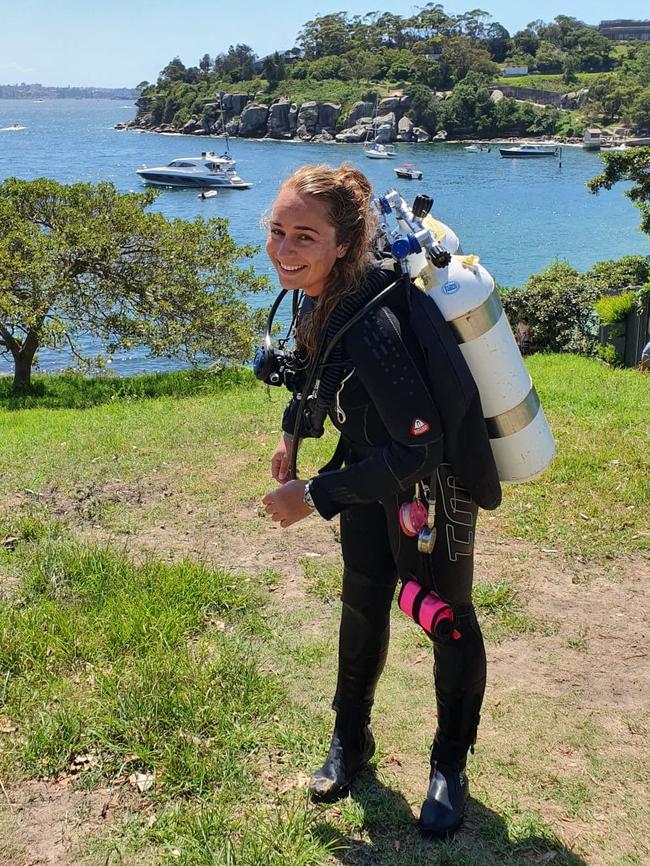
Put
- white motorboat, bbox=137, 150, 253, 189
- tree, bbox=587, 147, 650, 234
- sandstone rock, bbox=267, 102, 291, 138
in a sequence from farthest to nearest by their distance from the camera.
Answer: sandstone rock, bbox=267, 102, 291, 138
white motorboat, bbox=137, 150, 253, 189
tree, bbox=587, 147, 650, 234

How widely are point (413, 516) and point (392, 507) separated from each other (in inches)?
4.0

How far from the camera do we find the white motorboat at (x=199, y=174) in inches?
2739

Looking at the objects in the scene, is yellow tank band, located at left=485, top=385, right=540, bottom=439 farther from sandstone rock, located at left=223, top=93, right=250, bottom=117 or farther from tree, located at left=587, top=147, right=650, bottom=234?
sandstone rock, located at left=223, top=93, right=250, bottom=117

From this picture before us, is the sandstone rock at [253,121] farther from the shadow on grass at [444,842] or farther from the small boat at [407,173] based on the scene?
the shadow on grass at [444,842]

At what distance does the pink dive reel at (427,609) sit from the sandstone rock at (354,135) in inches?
4833

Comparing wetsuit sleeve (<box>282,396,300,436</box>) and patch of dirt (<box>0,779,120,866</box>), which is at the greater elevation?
wetsuit sleeve (<box>282,396,300,436</box>)

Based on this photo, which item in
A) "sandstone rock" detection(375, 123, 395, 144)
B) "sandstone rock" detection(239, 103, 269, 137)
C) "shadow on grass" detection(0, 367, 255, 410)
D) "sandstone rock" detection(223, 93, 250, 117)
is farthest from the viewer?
"sandstone rock" detection(223, 93, 250, 117)

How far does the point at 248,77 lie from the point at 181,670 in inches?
6715

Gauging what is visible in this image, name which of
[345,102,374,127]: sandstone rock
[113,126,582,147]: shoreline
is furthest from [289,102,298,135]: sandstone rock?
[345,102,374,127]: sandstone rock

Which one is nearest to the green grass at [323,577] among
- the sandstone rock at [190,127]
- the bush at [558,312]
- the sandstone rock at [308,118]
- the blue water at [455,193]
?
the bush at [558,312]

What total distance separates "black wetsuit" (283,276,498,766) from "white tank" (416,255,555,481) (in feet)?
0.33

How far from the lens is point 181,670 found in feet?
11.4

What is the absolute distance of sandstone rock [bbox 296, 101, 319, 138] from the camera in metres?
124

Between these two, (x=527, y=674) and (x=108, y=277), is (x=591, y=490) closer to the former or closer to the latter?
(x=527, y=674)
